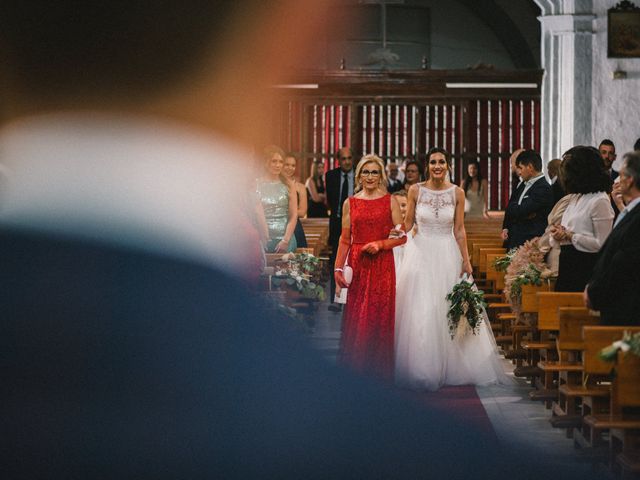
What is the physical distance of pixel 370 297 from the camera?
7.24m

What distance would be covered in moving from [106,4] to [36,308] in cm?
302

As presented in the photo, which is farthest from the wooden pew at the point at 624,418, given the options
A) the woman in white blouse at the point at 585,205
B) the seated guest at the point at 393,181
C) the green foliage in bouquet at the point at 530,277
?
the seated guest at the point at 393,181

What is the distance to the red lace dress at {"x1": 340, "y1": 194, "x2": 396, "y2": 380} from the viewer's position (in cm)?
720

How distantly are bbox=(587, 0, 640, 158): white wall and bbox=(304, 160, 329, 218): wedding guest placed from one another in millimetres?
3898

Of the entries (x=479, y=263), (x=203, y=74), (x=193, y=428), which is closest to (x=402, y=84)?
(x=479, y=263)

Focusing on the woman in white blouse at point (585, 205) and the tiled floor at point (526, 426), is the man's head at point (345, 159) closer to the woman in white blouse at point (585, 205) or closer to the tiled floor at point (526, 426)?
the tiled floor at point (526, 426)

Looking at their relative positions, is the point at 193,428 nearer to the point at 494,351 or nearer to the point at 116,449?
the point at 116,449

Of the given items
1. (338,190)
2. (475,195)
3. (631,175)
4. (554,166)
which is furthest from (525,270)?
(475,195)

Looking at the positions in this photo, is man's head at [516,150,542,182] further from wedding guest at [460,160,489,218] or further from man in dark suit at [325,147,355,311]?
wedding guest at [460,160,489,218]

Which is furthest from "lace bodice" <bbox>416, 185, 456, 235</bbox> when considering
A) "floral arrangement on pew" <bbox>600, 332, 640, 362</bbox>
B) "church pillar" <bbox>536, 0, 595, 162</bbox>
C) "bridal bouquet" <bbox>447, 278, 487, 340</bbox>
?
"church pillar" <bbox>536, 0, 595, 162</bbox>

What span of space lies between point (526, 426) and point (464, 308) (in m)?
1.38

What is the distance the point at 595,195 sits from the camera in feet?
20.0

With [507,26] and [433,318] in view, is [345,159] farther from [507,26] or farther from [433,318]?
[507,26]

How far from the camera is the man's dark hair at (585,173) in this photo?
6066 mm
